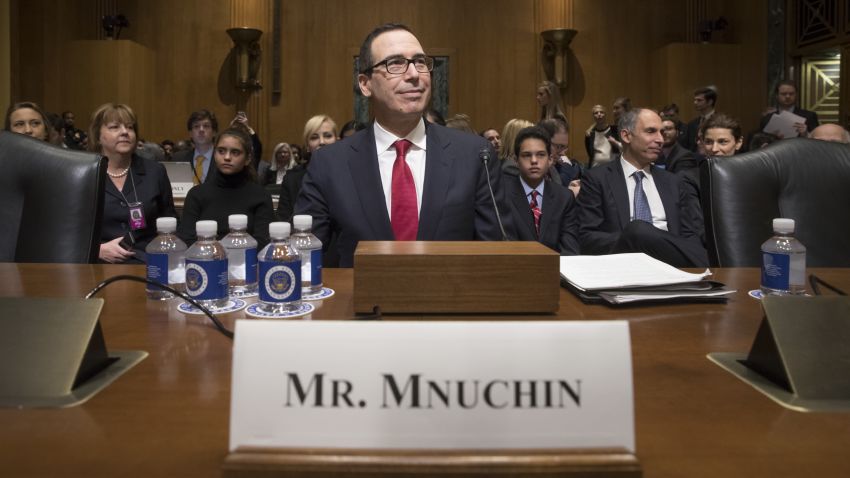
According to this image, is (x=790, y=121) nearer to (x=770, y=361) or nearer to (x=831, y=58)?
(x=831, y=58)

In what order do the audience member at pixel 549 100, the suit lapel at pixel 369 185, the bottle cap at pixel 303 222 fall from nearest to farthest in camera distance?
the bottle cap at pixel 303 222
the suit lapel at pixel 369 185
the audience member at pixel 549 100

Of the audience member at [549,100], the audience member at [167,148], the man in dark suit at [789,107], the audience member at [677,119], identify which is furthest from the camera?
the audience member at [167,148]

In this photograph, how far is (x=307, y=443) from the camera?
59cm

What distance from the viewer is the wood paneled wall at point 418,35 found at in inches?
349

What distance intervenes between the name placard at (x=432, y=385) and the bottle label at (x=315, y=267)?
82 cm

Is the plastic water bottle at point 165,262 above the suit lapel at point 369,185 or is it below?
below

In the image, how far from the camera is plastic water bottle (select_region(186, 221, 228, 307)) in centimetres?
130

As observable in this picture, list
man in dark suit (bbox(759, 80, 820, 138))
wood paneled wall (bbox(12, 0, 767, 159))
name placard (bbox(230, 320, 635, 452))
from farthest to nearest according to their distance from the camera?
1. wood paneled wall (bbox(12, 0, 767, 159))
2. man in dark suit (bbox(759, 80, 820, 138))
3. name placard (bbox(230, 320, 635, 452))

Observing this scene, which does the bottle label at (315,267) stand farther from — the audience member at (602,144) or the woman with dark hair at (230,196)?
the audience member at (602,144)

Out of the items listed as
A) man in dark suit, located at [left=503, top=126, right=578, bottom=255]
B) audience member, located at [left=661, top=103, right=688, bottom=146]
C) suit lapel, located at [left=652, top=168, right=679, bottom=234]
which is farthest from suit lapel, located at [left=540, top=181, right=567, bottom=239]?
audience member, located at [left=661, top=103, right=688, bottom=146]

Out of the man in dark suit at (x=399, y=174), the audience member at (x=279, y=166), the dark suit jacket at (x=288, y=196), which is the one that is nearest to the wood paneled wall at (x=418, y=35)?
the audience member at (x=279, y=166)

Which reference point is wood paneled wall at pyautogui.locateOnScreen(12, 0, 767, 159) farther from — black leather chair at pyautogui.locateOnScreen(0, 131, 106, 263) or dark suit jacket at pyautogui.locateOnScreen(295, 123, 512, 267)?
black leather chair at pyautogui.locateOnScreen(0, 131, 106, 263)

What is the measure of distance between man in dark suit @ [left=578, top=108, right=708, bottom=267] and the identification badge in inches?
80.2

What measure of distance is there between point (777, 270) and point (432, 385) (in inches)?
39.5
